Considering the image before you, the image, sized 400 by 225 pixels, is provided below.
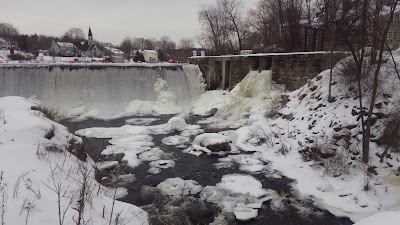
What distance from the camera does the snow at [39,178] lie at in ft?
12.1

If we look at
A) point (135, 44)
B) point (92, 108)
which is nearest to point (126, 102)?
point (92, 108)

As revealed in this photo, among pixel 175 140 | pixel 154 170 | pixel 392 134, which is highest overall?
Answer: pixel 392 134

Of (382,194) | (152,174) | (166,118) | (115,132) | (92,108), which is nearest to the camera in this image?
(382,194)

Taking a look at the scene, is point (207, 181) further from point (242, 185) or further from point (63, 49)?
point (63, 49)

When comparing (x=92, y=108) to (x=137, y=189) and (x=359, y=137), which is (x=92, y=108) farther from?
(x=359, y=137)

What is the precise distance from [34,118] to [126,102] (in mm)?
9478

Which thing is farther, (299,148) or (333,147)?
(299,148)

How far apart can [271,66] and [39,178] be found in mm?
11909

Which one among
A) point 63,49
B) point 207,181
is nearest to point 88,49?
point 63,49

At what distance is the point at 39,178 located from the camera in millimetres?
4660

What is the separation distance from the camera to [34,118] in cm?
680

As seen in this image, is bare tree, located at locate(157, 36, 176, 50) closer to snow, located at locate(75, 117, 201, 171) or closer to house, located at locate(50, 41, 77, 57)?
house, located at locate(50, 41, 77, 57)

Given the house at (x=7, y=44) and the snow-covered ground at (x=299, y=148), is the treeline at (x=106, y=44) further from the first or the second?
the snow-covered ground at (x=299, y=148)

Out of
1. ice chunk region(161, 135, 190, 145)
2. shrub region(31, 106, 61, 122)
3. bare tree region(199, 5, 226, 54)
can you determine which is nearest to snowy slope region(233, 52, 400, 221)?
ice chunk region(161, 135, 190, 145)
